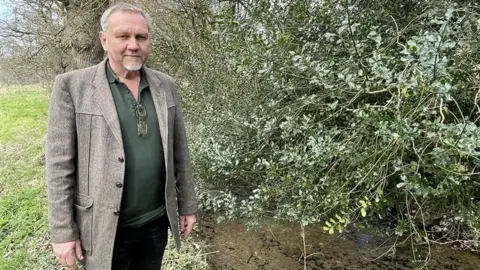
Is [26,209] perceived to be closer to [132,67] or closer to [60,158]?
[60,158]

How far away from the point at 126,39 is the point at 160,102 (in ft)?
1.26

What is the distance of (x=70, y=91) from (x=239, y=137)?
6.64 feet

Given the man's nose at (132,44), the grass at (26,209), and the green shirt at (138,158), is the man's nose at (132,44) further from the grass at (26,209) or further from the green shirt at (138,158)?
the grass at (26,209)

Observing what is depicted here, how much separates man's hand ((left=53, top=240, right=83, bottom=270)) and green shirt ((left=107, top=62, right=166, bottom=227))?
0.25 metres

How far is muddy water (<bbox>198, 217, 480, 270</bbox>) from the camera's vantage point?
4.07 metres

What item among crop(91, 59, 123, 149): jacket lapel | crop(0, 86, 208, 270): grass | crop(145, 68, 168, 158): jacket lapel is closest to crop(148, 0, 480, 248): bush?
crop(0, 86, 208, 270): grass

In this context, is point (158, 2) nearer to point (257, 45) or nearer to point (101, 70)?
point (257, 45)

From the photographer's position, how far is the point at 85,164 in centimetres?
187

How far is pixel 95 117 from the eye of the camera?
1.84 meters

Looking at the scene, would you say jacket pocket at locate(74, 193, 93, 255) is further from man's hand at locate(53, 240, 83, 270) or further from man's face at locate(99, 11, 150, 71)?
man's face at locate(99, 11, 150, 71)

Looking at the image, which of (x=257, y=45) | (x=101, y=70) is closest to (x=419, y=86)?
(x=257, y=45)

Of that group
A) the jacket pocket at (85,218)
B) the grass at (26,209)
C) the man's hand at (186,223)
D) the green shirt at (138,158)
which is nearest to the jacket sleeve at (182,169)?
the man's hand at (186,223)

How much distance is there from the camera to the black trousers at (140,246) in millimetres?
2018

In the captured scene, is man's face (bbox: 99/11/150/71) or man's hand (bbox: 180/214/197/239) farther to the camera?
man's hand (bbox: 180/214/197/239)
